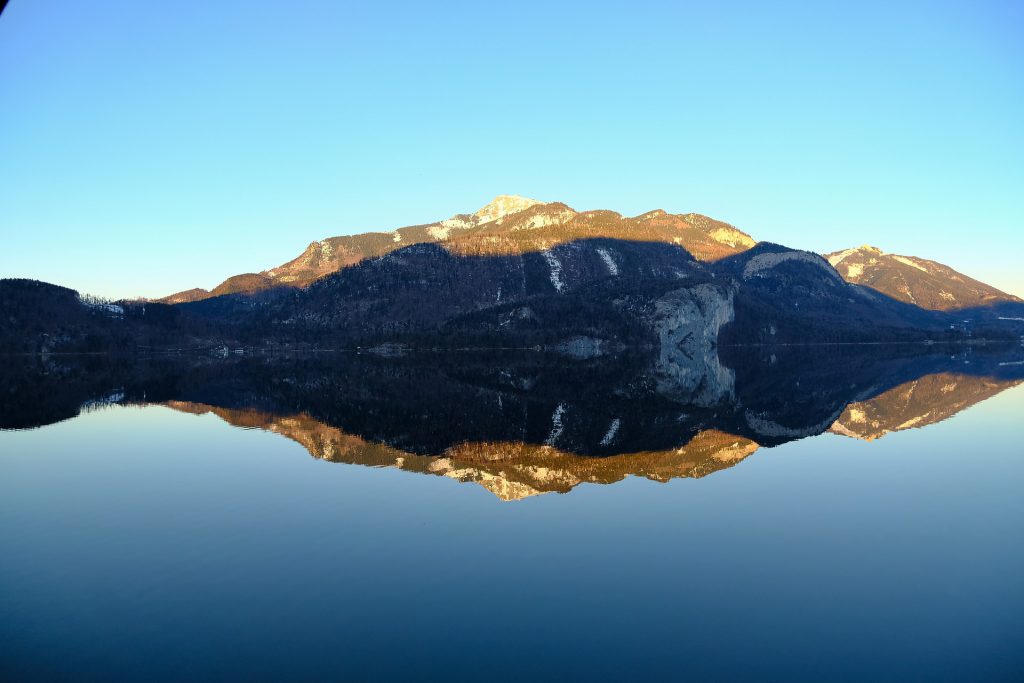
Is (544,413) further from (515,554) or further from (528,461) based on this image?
(515,554)

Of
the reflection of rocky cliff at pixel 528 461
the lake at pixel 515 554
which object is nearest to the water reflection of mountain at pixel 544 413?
the reflection of rocky cliff at pixel 528 461

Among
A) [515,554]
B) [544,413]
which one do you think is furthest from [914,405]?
[515,554]

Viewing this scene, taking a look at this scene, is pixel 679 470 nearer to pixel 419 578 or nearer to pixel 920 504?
pixel 920 504

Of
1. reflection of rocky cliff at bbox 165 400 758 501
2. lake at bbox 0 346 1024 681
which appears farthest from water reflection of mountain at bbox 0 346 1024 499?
lake at bbox 0 346 1024 681

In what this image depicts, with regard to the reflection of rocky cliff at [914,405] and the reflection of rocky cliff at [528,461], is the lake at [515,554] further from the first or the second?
the reflection of rocky cliff at [914,405]

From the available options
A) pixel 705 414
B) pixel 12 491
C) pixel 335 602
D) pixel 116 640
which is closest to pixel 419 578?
pixel 335 602
